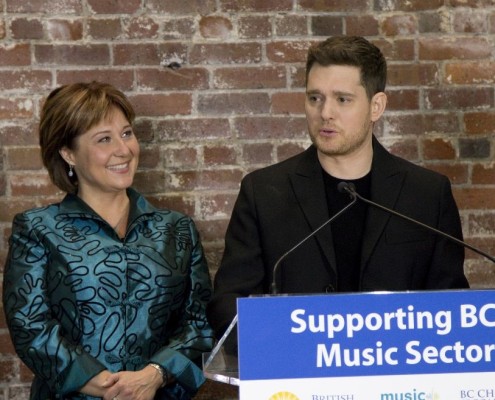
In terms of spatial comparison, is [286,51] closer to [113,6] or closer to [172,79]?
[172,79]

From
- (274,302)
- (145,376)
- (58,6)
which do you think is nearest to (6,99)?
(58,6)

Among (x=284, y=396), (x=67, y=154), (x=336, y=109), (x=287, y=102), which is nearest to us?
(x=284, y=396)

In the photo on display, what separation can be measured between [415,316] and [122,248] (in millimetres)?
1098

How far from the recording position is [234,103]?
3.07 m

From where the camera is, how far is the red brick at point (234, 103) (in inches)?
121

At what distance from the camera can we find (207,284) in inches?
106

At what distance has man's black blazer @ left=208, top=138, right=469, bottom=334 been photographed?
93.4 inches

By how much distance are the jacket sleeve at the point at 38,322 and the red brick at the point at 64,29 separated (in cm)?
72

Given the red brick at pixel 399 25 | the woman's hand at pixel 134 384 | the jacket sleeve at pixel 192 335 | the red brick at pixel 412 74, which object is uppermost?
the red brick at pixel 399 25

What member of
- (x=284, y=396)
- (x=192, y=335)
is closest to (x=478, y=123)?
(x=192, y=335)

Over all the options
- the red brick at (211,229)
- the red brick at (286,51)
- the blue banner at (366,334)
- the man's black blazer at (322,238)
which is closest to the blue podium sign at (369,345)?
the blue banner at (366,334)

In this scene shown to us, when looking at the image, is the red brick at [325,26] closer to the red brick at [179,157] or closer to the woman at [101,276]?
the red brick at [179,157]

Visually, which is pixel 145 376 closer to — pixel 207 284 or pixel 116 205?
pixel 207 284

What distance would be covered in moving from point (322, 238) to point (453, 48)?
1.09 meters
